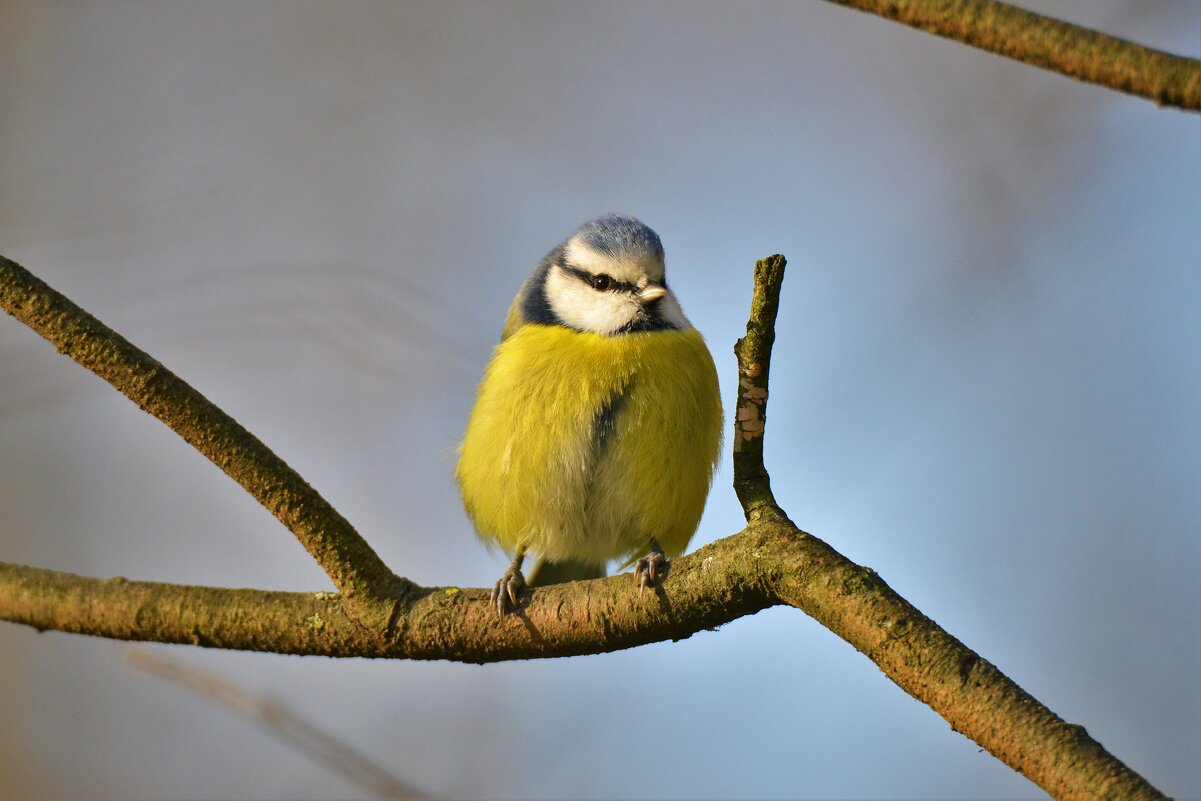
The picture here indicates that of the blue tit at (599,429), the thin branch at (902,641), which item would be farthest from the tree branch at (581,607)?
the blue tit at (599,429)

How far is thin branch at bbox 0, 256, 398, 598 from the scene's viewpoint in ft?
5.71

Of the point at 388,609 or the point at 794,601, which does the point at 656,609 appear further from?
the point at 388,609

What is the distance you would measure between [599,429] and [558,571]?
755 millimetres

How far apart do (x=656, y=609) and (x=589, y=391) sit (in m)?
1.09

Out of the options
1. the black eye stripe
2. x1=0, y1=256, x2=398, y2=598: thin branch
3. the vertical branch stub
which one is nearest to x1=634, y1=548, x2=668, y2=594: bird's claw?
the vertical branch stub

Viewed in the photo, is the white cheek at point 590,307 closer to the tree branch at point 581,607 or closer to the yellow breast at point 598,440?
the yellow breast at point 598,440

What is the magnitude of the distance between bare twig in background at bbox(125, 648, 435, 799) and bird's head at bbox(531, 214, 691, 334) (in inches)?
52.2

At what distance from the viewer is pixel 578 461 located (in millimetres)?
2777

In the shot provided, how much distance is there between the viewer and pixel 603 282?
3.15 meters

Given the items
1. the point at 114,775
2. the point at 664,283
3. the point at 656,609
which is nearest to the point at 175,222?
the point at 664,283

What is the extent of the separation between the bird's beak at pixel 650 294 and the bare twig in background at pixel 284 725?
147 centimetres

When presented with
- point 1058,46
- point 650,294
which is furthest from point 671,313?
point 1058,46

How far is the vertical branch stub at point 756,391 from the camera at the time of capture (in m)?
1.57

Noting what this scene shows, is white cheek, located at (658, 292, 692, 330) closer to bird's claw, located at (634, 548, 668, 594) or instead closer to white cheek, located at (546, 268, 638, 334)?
white cheek, located at (546, 268, 638, 334)
